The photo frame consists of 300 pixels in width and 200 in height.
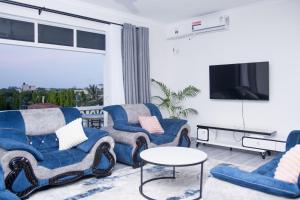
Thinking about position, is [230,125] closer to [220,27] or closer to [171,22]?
[220,27]

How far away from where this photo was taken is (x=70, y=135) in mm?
3455

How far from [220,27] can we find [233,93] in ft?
4.35

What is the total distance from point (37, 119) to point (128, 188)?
1.52 m

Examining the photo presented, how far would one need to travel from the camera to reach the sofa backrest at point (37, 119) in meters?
3.23

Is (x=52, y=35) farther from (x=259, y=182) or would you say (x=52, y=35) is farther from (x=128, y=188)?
(x=259, y=182)

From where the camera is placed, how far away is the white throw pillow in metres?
3.42

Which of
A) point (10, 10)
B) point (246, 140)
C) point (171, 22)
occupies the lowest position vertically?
point (246, 140)

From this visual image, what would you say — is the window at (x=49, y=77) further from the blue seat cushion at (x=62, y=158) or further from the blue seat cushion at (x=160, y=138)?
the blue seat cushion at (x=160, y=138)

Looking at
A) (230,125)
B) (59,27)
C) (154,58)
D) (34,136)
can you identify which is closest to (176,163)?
(34,136)

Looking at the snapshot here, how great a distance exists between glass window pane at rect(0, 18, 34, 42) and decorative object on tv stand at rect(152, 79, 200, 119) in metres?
2.70

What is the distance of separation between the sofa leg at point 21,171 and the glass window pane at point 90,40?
8.65ft

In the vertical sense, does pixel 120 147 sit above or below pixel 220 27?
below

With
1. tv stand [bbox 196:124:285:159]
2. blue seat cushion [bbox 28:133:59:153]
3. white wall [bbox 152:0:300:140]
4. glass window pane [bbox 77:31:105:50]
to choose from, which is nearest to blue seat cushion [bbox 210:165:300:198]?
blue seat cushion [bbox 28:133:59:153]

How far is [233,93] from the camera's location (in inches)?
196
